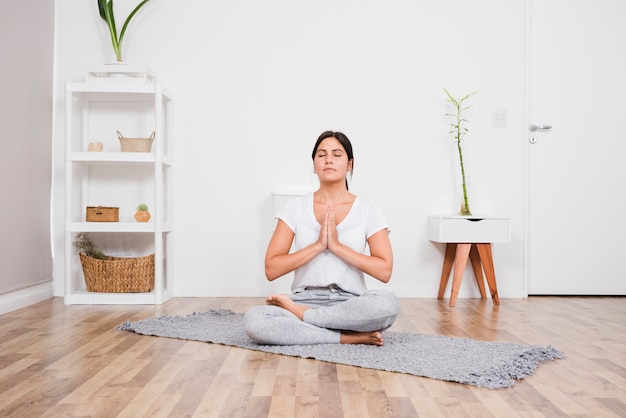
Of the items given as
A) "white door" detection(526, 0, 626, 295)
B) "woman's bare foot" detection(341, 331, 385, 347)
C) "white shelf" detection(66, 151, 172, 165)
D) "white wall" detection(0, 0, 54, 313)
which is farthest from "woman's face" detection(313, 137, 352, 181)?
"white door" detection(526, 0, 626, 295)

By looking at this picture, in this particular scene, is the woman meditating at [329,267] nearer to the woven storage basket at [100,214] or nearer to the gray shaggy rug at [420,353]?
the gray shaggy rug at [420,353]

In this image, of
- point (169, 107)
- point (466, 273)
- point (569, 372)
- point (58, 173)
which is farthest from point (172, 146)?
point (569, 372)

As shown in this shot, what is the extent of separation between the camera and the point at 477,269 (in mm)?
3926

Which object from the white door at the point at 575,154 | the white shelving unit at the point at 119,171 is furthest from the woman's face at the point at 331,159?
the white door at the point at 575,154

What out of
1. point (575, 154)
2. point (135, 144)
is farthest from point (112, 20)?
point (575, 154)

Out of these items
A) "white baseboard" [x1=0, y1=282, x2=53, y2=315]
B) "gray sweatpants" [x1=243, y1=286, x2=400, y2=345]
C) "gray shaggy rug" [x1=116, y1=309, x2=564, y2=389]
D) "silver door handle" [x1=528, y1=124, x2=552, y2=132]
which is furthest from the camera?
"silver door handle" [x1=528, y1=124, x2=552, y2=132]

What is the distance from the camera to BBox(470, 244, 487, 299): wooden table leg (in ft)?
12.9

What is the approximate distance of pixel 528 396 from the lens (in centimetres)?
172

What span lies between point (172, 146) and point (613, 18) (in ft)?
9.29

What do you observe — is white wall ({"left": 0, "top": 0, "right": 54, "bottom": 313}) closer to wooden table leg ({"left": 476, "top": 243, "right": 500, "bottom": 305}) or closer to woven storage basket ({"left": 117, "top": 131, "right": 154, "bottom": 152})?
woven storage basket ({"left": 117, "top": 131, "right": 154, "bottom": 152})

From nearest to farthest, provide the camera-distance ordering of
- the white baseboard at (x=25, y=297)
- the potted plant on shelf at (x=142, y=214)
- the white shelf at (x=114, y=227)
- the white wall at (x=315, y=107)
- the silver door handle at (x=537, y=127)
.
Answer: the white baseboard at (x=25, y=297)
the white shelf at (x=114, y=227)
the potted plant on shelf at (x=142, y=214)
the white wall at (x=315, y=107)
the silver door handle at (x=537, y=127)

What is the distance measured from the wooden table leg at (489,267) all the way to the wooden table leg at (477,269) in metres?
0.12

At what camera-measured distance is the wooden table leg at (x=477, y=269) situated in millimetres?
3920

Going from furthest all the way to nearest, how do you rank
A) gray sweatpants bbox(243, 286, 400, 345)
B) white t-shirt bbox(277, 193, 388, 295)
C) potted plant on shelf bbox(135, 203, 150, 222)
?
potted plant on shelf bbox(135, 203, 150, 222)
white t-shirt bbox(277, 193, 388, 295)
gray sweatpants bbox(243, 286, 400, 345)
